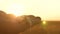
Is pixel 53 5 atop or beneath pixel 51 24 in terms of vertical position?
atop

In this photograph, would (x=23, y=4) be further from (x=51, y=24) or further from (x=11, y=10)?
(x=51, y=24)

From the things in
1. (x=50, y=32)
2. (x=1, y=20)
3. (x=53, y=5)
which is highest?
(x=53, y=5)

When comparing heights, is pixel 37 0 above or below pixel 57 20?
above

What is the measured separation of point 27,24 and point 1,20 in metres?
0.21

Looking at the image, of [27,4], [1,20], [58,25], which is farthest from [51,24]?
[1,20]

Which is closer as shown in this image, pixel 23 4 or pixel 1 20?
pixel 1 20

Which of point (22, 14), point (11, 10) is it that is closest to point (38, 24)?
point (22, 14)

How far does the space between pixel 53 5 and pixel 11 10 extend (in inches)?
14.8

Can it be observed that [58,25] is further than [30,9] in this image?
No

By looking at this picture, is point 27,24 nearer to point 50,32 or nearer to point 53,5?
point 50,32

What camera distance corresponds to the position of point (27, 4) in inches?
40.7

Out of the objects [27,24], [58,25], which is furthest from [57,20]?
[27,24]

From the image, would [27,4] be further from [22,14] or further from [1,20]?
[1,20]

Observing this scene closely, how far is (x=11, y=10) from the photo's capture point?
1.03 m
